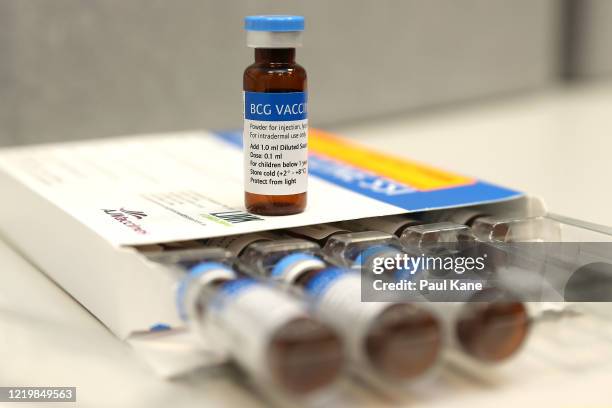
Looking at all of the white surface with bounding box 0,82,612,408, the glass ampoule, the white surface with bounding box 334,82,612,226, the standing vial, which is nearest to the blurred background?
the white surface with bounding box 334,82,612,226

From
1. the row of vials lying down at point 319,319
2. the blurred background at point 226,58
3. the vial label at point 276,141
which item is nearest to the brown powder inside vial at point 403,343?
the row of vials lying down at point 319,319

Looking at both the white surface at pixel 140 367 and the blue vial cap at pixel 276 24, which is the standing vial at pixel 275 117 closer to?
the blue vial cap at pixel 276 24

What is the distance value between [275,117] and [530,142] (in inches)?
35.9

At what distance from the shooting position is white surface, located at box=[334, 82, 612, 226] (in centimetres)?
109

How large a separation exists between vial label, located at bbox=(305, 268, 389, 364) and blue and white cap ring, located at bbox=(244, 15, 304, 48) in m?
0.18

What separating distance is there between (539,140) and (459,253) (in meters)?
0.89

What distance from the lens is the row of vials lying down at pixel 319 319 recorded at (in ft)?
1.57

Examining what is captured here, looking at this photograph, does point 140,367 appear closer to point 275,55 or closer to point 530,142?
point 275,55

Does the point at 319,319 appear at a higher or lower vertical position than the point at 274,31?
lower

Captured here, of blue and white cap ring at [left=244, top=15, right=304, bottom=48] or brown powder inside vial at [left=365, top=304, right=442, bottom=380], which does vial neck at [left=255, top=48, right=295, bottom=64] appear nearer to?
blue and white cap ring at [left=244, top=15, right=304, bottom=48]

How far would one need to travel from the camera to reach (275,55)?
25.3 inches

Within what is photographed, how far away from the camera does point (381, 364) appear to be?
0.49 meters

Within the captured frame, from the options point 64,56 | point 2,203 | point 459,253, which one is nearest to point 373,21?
point 64,56

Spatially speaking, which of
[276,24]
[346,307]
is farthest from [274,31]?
[346,307]
